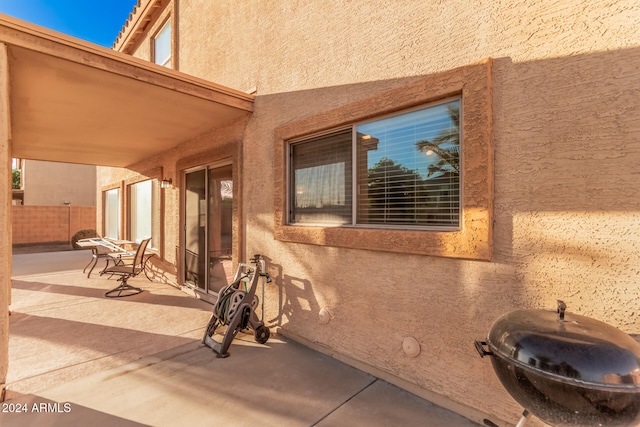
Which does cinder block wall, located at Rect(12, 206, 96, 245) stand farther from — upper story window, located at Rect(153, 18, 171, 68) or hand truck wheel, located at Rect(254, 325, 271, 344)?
hand truck wheel, located at Rect(254, 325, 271, 344)

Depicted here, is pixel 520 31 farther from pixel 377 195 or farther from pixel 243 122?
pixel 243 122

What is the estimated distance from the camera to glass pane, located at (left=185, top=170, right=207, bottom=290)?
6078 millimetres

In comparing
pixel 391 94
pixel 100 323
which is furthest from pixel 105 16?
pixel 391 94

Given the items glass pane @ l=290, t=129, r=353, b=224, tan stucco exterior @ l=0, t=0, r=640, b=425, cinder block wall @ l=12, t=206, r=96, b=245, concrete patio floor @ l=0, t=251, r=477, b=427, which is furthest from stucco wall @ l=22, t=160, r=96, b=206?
tan stucco exterior @ l=0, t=0, r=640, b=425

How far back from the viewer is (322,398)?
2725 millimetres

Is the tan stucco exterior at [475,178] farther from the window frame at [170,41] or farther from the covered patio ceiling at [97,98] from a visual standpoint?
the window frame at [170,41]

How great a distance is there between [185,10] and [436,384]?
27.0 ft

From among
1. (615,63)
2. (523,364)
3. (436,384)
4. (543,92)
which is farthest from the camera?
(436,384)

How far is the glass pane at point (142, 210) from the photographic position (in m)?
8.46

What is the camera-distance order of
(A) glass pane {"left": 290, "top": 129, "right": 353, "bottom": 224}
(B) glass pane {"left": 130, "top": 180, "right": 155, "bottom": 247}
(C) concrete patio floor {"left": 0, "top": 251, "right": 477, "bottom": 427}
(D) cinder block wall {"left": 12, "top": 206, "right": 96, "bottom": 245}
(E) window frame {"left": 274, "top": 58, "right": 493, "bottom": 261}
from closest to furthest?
(E) window frame {"left": 274, "top": 58, "right": 493, "bottom": 261}
(C) concrete patio floor {"left": 0, "top": 251, "right": 477, "bottom": 427}
(A) glass pane {"left": 290, "top": 129, "right": 353, "bottom": 224}
(B) glass pane {"left": 130, "top": 180, "right": 155, "bottom": 247}
(D) cinder block wall {"left": 12, "top": 206, "right": 96, "bottom": 245}

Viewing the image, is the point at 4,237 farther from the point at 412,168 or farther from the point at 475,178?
the point at 475,178

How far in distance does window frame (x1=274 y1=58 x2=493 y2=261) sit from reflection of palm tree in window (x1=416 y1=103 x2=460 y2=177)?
0.09 meters

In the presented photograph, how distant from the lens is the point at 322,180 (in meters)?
3.76

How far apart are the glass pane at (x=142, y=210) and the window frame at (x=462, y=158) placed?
6.95 metres
